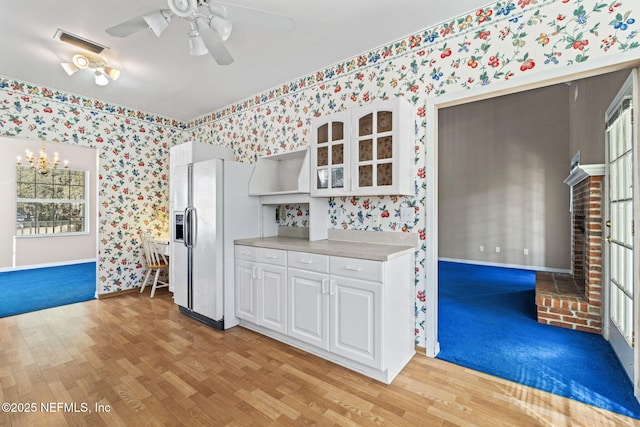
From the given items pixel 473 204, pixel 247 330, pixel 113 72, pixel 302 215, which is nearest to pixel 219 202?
pixel 302 215

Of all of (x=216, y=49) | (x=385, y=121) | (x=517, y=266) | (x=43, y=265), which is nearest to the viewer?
(x=216, y=49)

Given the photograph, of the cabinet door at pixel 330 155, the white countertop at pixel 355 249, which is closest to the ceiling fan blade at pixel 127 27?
the cabinet door at pixel 330 155

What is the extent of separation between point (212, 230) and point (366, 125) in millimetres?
1855

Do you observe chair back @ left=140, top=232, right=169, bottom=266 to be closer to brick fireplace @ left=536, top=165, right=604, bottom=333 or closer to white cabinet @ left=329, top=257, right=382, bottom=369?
white cabinet @ left=329, top=257, right=382, bottom=369

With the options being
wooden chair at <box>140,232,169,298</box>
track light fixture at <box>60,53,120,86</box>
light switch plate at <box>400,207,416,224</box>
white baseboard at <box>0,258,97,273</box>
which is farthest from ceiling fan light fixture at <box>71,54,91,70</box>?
white baseboard at <box>0,258,97,273</box>

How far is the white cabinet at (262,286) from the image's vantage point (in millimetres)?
2678

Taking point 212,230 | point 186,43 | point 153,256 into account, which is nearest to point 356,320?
point 212,230

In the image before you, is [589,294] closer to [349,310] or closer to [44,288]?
[349,310]

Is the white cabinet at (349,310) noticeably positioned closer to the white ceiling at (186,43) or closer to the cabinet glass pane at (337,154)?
the cabinet glass pane at (337,154)

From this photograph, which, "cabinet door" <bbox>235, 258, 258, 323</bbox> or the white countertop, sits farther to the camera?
"cabinet door" <bbox>235, 258, 258, 323</bbox>

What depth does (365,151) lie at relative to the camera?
8.25 ft

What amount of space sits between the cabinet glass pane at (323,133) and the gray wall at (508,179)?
194 inches

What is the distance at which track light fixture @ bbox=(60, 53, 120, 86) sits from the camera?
291 cm

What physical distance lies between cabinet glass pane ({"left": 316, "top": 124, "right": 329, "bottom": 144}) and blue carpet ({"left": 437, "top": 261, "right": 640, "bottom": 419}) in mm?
2123
